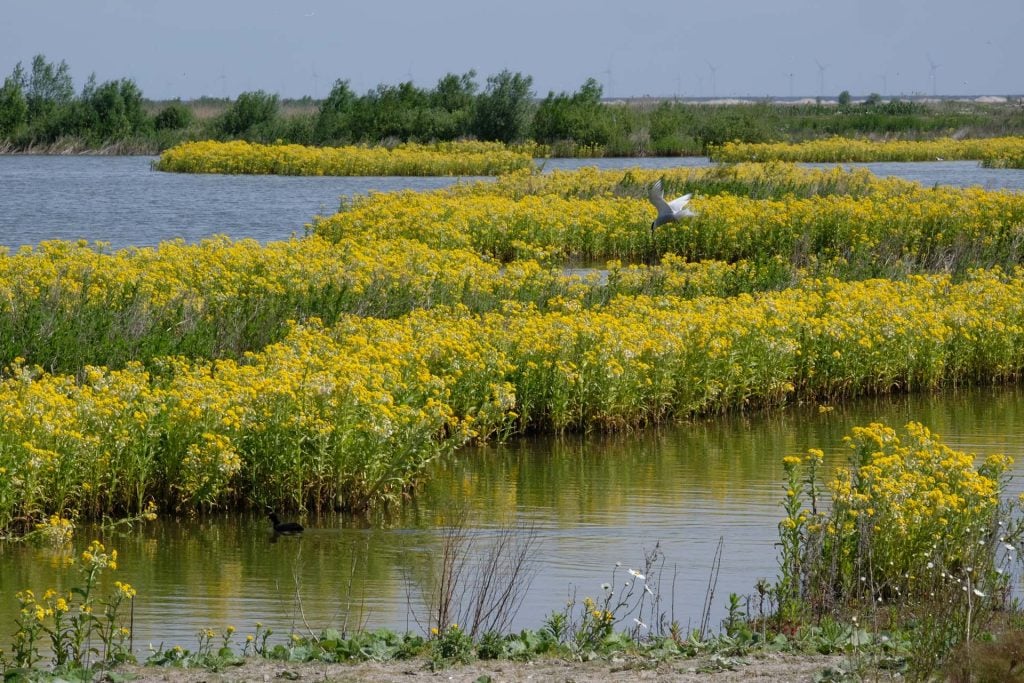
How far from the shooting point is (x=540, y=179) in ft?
121

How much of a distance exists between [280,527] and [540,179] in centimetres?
2679

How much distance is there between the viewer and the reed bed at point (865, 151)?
61156 mm

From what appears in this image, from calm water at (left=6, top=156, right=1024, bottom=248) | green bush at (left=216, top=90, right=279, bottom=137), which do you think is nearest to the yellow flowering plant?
calm water at (left=6, top=156, right=1024, bottom=248)

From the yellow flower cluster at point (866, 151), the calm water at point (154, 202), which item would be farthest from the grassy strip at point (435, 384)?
the yellow flower cluster at point (866, 151)

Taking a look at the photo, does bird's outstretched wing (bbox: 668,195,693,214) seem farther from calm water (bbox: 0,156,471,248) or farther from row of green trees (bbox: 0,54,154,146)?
row of green trees (bbox: 0,54,154,146)

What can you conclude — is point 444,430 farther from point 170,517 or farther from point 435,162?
point 435,162

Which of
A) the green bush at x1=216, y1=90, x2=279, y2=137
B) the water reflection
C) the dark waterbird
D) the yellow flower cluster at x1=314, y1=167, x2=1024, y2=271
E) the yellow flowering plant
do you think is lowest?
the water reflection

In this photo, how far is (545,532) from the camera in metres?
11.0

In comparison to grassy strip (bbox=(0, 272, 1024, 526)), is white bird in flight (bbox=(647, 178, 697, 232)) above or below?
above

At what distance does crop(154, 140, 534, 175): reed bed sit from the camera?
5681 cm

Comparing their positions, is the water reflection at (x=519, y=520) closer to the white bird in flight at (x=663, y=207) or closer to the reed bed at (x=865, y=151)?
the white bird in flight at (x=663, y=207)

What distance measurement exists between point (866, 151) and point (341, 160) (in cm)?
2311

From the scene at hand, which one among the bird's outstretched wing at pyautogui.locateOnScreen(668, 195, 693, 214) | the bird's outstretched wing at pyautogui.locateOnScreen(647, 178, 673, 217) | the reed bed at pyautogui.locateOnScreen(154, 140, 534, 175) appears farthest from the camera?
the reed bed at pyautogui.locateOnScreen(154, 140, 534, 175)

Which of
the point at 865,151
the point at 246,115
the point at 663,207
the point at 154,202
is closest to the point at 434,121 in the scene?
the point at 246,115
